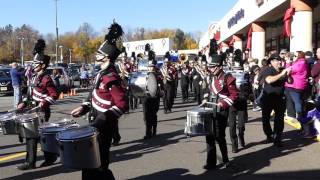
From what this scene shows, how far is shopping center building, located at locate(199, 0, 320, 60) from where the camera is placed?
1808 cm

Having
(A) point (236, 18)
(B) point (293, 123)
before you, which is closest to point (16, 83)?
(B) point (293, 123)

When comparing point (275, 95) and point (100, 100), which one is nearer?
point (100, 100)

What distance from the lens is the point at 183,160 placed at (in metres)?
9.12

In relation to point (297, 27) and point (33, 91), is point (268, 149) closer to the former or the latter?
point (33, 91)

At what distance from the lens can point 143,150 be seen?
10.3 metres

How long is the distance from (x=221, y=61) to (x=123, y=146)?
10.9 ft

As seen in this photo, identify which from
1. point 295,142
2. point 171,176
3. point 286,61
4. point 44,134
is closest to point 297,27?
point 286,61

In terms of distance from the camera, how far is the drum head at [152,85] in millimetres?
12526

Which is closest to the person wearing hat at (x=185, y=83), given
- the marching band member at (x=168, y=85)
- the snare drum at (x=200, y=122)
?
the marching band member at (x=168, y=85)

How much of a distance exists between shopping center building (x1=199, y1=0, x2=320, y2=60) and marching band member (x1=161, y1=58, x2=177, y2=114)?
Answer: 14.5 feet

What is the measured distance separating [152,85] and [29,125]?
5001 mm

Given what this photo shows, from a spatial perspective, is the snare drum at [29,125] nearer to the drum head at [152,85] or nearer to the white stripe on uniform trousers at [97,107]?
the white stripe on uniform trousers at [97,107]

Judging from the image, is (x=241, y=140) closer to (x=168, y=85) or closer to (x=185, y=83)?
(x=168, y=85)

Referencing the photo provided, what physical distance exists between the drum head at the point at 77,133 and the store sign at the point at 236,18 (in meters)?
26.6
